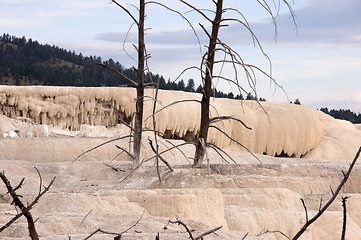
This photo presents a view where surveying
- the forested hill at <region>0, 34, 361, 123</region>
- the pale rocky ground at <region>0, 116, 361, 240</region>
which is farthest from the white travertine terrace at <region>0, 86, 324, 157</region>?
the forested hill at <region>0, 34, 361, 123</region>

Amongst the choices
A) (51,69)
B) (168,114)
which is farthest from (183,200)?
(51,69)

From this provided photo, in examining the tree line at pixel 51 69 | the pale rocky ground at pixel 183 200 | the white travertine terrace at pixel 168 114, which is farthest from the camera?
the tree line at pixel 51 69

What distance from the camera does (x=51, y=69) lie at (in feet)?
195

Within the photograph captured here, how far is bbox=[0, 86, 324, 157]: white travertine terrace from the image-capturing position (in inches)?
896

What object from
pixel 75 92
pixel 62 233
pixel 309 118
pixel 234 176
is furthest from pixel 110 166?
pixel 309 118

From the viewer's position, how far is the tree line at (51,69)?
53500mm

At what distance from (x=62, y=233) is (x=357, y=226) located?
550cm

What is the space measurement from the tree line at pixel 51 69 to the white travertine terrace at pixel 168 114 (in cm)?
1971

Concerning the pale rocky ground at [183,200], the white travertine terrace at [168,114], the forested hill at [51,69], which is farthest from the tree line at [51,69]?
the pale rocky ground at [183,200]

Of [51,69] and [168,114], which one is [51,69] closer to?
[51,69]

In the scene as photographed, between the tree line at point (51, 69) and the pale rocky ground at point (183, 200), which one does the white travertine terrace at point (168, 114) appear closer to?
the pale rocky ground at point (183, 200)

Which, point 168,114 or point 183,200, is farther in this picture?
point 168,114

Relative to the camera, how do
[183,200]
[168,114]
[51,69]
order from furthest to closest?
[51,69]
[168,114]
[183,200]

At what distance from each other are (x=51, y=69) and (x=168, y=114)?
37243 millimetres
